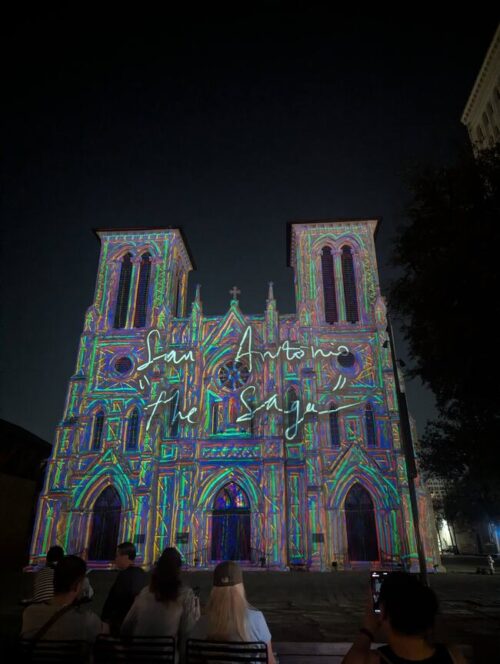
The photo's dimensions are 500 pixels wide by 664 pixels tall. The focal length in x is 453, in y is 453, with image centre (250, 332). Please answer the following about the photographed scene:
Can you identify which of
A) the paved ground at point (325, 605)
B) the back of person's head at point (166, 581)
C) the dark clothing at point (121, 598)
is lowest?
the paved ground at point (325, 605)

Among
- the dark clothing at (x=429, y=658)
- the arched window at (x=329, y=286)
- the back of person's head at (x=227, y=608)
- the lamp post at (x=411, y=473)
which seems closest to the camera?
the dark clothing at (x=429, y=658)

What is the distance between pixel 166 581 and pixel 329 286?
28958 millimetres

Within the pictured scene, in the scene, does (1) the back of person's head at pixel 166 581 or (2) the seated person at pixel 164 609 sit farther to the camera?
(1) the back of person's head at pixel 166 581

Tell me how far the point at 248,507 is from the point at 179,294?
17580mm

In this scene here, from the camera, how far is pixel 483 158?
12289mm

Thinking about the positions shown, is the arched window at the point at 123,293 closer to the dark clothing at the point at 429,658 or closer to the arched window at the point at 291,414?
the arched window at the point at 291,414

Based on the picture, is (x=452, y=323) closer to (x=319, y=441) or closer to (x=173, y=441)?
(x=319, y=441)

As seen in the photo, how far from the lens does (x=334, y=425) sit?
27.2m

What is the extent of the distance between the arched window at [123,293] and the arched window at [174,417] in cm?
656

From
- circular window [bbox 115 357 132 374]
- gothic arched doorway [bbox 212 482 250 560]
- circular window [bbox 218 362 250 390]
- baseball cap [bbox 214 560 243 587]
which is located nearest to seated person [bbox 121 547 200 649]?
baseball cap [bbox 214 560 243 587]

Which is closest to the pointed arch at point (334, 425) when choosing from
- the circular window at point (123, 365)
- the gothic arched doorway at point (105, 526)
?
the gothic arched doorway at point (105, 526)

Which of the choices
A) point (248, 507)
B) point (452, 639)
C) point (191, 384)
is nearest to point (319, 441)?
point (248, 507)

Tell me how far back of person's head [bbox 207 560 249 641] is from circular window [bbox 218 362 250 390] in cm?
2547

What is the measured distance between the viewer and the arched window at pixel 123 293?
103 ft
